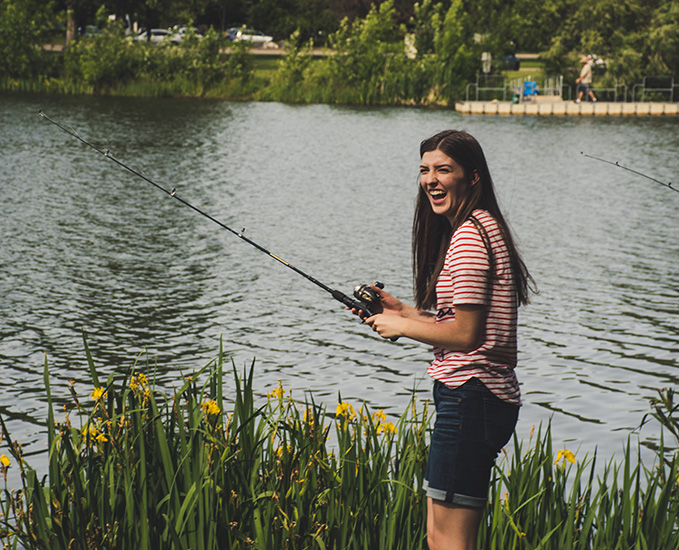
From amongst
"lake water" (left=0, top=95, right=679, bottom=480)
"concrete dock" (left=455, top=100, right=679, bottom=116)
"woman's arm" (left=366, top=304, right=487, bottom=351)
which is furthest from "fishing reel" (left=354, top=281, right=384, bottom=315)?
"concrete dock" (left=455, top=100, right=679, bottom=116)

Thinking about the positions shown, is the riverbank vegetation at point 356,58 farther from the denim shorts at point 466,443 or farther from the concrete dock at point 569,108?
the denim shorts at point 466,443

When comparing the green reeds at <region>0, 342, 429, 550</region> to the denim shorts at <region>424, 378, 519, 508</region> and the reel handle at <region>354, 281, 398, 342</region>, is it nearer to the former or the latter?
the denim shorts at <region>424, 378, 519, 508</region>

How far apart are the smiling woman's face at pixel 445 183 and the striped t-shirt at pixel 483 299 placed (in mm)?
143

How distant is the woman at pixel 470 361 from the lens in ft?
12.0

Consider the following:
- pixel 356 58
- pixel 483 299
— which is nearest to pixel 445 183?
pixel 483 299

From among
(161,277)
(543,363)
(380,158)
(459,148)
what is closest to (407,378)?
(543,363)

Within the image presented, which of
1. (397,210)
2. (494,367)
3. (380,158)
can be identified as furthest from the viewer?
(380,158)

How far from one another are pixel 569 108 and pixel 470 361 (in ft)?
127

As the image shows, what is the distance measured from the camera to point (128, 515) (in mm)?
4301

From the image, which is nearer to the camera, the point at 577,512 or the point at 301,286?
the point at 577,512

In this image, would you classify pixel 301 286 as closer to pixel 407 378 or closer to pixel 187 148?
pixel 407 378

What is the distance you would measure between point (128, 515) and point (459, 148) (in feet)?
6.23

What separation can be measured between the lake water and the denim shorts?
7.24ft

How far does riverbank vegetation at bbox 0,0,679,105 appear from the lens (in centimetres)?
4475
